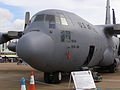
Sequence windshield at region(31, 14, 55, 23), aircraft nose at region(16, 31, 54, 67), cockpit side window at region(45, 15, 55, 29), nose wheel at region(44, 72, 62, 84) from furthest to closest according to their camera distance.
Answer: nose wheel at region(44, 72, 62, 84) → windshield at region(31, 14, 55, 23) → cockpit side window at region(45, 15, 55, 29) → aircraft nose at region(16, 31, 54, 67)

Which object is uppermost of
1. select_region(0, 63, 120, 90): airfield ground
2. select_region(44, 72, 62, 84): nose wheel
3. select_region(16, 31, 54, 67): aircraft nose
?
select_region(16, 31, 54, 67): aircraft nose

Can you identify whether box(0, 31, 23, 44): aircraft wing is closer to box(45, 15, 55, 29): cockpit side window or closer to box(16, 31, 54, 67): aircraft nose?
box(45, 15, 55, 29): cockpit side window

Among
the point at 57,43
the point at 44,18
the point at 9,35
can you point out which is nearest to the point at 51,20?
the point at 44,18

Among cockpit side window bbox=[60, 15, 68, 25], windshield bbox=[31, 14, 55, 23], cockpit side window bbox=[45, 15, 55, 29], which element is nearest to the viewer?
cockpit side window bbox=[45, 15, 55, 29]

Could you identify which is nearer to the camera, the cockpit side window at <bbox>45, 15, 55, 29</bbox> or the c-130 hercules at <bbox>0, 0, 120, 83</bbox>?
the c-130 hercules at <bbox>0, 0, 120, 83</bbox>

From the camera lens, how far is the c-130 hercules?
8181 mm

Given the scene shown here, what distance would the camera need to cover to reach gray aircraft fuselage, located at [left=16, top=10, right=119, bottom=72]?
816cm

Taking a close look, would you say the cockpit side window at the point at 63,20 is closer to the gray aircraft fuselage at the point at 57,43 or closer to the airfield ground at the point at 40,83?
the gray aircraft fuselage at the point at 57,43

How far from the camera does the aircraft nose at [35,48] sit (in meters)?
7.95

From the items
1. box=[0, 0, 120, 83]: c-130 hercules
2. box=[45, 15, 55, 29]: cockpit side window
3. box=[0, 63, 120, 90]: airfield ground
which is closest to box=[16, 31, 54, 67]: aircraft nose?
box=[0, 0, 120, 83]: c-130 hercules

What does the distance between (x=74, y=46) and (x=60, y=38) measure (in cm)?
98

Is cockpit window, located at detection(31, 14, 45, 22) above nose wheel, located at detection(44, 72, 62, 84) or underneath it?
above

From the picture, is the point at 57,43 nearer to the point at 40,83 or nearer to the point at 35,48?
the point at 35,48

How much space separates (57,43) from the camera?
9.05 metres
